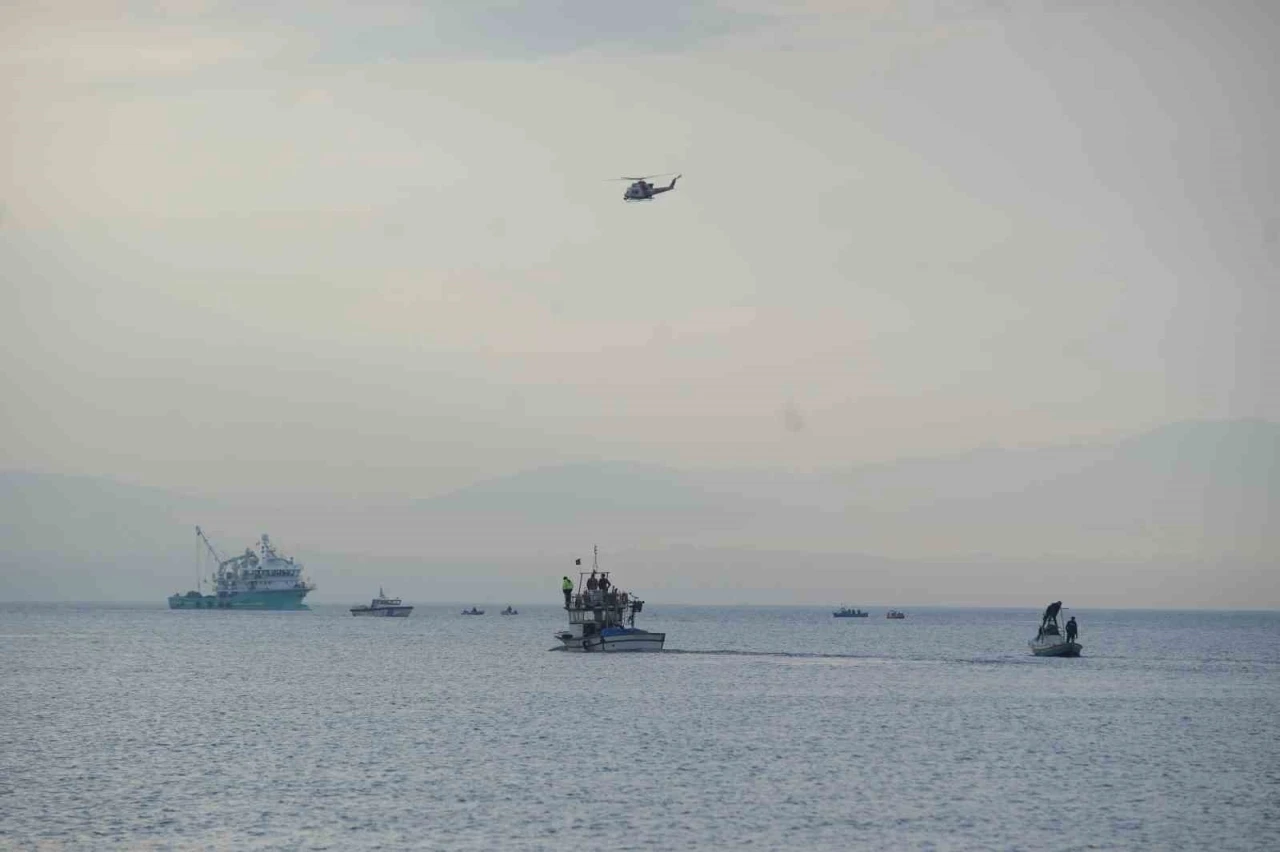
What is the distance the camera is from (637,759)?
213ft

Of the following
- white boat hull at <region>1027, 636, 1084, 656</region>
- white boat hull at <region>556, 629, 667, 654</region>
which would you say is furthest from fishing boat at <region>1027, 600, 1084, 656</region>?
white boat hull at <region>556, 629, 667, 654</region>

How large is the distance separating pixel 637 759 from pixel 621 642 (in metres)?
68.0

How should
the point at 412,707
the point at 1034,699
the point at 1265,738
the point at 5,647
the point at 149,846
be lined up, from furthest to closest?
the point at 5,647 < the point at 1034,699 < the point at 412,707 < the point at 1265,738 < the point at 149,846

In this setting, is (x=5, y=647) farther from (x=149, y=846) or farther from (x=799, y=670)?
(x=149, y=846)

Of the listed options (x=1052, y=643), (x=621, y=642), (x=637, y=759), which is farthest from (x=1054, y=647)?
(x=637, y=759)

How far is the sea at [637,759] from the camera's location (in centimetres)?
4788

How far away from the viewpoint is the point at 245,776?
58594mm

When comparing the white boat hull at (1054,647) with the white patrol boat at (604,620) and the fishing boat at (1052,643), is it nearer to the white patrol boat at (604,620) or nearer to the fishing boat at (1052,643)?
the fishing boat at (1052,643)

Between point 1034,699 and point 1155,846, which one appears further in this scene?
point 1034,699

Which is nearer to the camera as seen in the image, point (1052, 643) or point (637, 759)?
point (637, 759)

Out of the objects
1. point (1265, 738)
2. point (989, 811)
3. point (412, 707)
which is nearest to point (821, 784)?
point (989, 811)

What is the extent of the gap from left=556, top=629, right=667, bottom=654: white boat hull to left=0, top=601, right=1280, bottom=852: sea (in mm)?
9269

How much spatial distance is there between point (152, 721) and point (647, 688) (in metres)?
32.0

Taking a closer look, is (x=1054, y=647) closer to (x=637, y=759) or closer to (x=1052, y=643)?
(x=1052, y=643)
